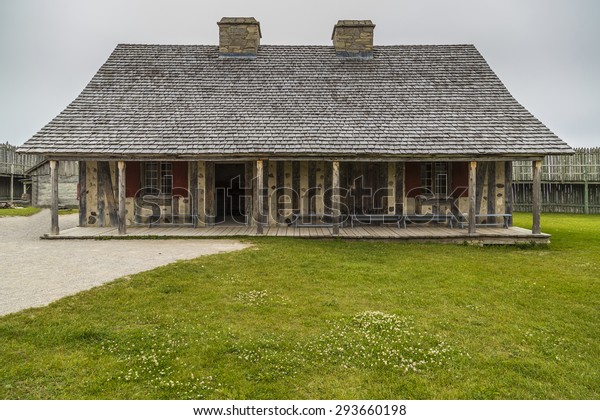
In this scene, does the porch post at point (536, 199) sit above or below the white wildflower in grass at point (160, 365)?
above

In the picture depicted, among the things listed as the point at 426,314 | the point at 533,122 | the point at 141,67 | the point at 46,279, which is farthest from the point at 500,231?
the point at 141,67

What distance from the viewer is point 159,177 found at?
1363cm

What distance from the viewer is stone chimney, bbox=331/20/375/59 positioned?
50.6 ft

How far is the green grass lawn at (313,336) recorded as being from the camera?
3.51 meters

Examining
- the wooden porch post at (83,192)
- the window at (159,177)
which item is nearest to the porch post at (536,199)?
the window at (159,177)

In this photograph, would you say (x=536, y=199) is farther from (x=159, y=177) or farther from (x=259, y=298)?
(x=159, y=177)

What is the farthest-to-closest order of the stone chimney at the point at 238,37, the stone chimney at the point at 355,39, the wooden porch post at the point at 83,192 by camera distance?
the stone chimney at the point at 355,39 < the stone chimney at the point at 238,37 < the wooden porch post at the point at 83,192

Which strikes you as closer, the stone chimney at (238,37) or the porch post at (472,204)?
the porch post at (472,204)

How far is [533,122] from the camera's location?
41.4ft

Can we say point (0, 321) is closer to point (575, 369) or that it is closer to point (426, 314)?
point (426, 314)

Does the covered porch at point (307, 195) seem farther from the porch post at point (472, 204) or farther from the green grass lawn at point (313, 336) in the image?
the green grass lawn at point (313, 336)

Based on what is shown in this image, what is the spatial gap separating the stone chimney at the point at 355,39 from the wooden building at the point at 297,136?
5 cm

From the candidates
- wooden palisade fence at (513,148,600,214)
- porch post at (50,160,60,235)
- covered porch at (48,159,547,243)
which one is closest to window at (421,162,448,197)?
covered porch at (48,159,547,243)

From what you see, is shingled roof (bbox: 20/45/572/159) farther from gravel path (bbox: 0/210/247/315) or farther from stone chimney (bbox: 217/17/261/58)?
gravel path (bbox: 0/210/247/315)
